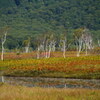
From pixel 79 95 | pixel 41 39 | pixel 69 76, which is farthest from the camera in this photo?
pixel 41 39

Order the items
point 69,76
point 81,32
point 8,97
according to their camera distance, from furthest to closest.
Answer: point 81,32 → point 69,76 → point 8,97

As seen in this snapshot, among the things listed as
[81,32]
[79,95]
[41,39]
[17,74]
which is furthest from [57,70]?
[41,39]

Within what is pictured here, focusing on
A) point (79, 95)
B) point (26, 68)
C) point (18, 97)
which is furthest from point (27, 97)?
point (26, 68)

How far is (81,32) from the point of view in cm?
15650

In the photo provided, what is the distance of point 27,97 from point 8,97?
1416 millimetres

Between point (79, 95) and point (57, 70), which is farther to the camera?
point (57, 70)

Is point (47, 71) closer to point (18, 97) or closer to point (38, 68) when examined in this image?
point (38, 68)

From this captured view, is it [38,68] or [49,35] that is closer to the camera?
[38,68]

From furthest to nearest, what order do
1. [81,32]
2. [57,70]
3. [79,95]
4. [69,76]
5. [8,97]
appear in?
[81,32], [57,70], [69,76], [79,95], [8,97]

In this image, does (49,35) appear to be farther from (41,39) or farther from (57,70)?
(57,70)

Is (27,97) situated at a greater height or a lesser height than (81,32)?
lesser

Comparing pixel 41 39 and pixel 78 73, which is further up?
pixel 41 39

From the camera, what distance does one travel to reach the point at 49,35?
181m

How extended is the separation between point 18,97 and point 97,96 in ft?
19.5
